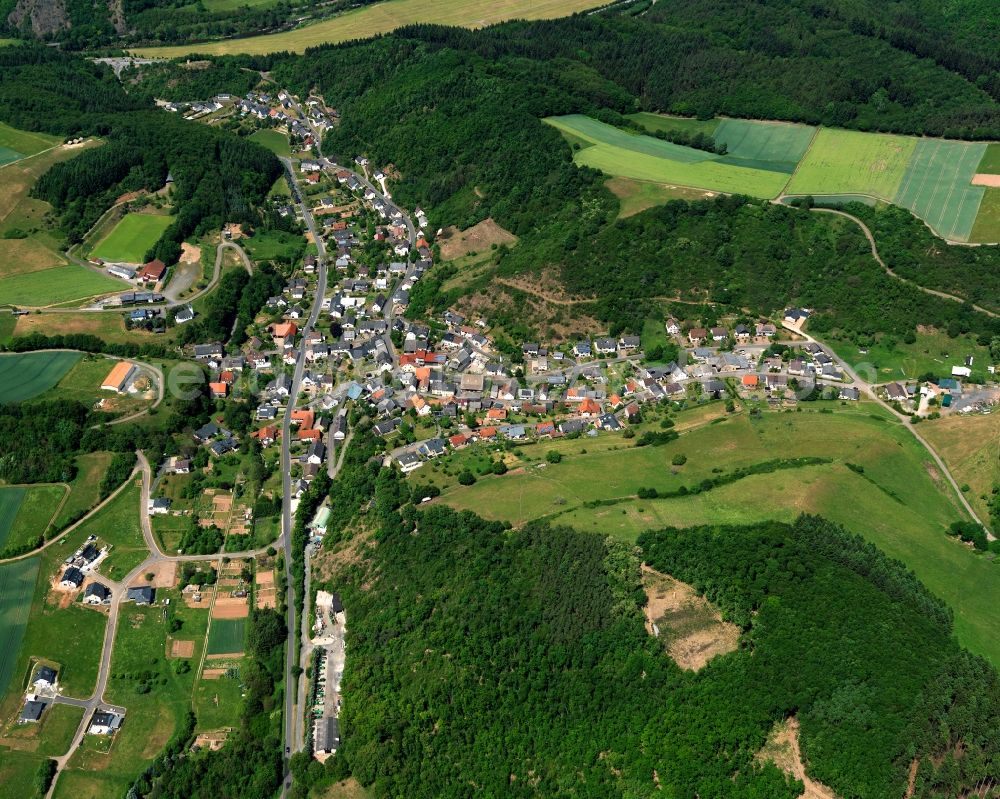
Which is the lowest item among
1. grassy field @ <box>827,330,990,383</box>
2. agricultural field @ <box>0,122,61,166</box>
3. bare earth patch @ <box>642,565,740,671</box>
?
bare earth patch @ <box>642,565,740,671</box>

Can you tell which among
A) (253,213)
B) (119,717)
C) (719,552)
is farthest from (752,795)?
(253,213)

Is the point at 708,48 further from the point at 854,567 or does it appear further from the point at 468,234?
the point at 854,567

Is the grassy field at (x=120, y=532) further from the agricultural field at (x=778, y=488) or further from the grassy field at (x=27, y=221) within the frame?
the grassy field at (x=27, y=221)

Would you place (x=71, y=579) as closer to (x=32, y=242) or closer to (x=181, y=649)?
(x=181, y=649)

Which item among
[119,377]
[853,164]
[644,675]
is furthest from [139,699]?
[853,164]

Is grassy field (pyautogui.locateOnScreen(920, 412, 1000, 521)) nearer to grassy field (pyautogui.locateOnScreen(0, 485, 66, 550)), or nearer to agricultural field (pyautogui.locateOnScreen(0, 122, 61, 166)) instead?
grassy field (pyautogui.locateOnScreen(0, 485, 66, 550))

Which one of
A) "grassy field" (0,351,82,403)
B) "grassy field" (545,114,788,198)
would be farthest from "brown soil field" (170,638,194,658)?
"grassy field" (545,114,788,198)
